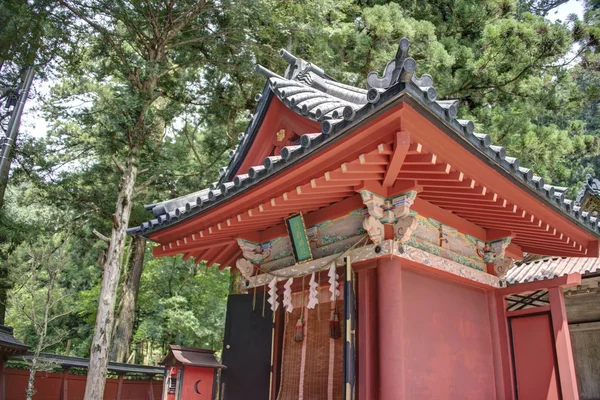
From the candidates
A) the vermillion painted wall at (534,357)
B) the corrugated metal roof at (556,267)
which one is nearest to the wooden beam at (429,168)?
the vermillion painted wall at (534,357)

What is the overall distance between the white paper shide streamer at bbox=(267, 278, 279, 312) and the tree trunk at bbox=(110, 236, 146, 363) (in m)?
9.56

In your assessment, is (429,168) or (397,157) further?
(429,168)

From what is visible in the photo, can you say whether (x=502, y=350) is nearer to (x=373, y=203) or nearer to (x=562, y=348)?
(x=562, y=348)

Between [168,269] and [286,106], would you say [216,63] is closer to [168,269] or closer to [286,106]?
[286,106]

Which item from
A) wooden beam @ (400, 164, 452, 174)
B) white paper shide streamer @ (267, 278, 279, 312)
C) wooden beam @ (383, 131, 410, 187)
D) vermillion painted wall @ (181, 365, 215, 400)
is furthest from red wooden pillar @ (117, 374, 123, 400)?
wooden beam @ (400, 164, 452, 174)

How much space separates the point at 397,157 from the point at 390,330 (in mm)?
1776

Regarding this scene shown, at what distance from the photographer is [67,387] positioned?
39.5ft

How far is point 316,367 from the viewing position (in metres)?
5.62

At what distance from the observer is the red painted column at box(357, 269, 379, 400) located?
4.64 metres

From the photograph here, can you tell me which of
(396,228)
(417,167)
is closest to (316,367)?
(396,228)

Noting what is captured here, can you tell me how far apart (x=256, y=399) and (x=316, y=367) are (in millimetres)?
1057

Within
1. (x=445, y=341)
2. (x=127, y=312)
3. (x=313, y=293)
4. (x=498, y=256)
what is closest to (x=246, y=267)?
(x=313, y=293)

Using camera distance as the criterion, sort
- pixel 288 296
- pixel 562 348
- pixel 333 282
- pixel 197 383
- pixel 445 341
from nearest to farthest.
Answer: pixel 333 282, pixel 445 341, pixel 288 296, pixel 562 348, pixel 197 383

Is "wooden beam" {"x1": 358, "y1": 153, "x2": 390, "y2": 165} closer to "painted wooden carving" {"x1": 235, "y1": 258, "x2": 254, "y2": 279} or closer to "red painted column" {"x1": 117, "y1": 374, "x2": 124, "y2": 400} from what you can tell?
"painted wooden carving" {"x1": 235, "y1": 258, "x2": 254, "y2": 279}
